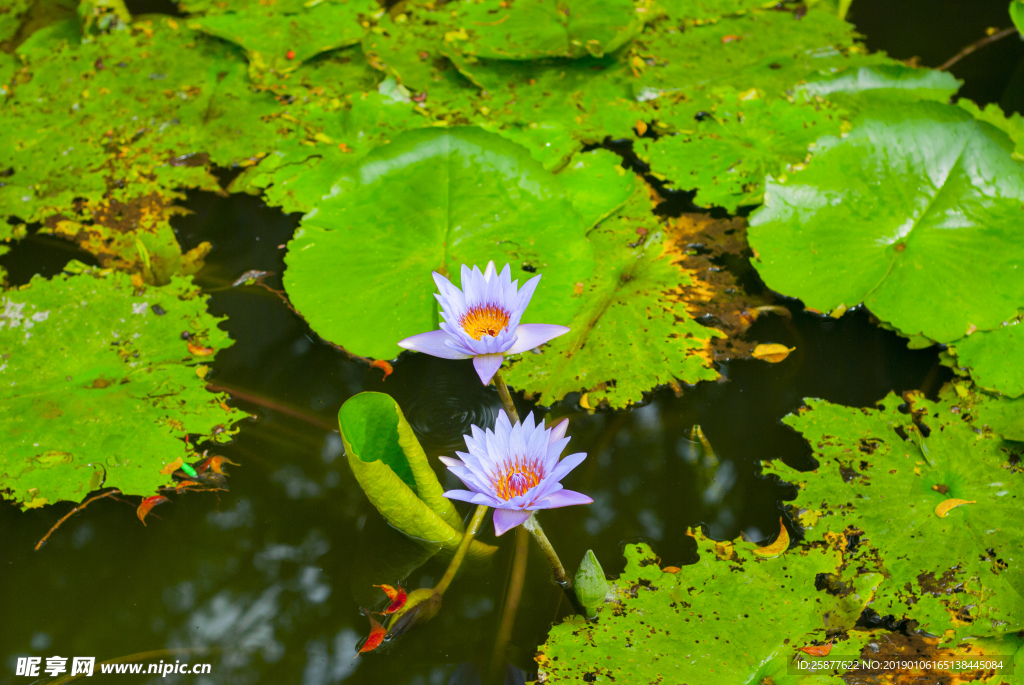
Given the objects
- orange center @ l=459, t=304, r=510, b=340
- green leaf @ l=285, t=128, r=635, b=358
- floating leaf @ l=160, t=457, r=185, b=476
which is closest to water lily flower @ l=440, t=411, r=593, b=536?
orange center @ l=459, t=304, r=510, b=340

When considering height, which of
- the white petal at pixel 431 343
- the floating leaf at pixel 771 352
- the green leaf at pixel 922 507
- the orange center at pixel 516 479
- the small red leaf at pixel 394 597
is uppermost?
the white petal at pixel 431 343

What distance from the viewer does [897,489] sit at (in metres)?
1.83

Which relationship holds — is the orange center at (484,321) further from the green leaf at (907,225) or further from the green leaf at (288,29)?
the green leaf at (288,29)

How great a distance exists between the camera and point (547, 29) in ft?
10.1

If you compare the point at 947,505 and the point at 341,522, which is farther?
the point at 341,522

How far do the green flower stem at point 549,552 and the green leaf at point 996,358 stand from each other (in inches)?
56.6

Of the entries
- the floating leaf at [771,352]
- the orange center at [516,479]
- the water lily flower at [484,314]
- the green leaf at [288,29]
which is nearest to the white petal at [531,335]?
the water lily flower at [484,314]

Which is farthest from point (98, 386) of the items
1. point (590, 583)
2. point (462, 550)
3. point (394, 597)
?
point (590, 583)

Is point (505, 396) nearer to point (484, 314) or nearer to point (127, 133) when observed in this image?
point (484, 314)

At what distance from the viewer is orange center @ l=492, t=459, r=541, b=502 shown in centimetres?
139

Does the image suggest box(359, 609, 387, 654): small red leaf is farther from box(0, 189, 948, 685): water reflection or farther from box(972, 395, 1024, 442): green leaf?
box(972, 395, 1024, 442): green leaf

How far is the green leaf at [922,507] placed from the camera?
64.4 inches

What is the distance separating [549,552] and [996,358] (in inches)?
61.6

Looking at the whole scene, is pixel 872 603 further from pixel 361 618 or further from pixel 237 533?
pixel 237 533
